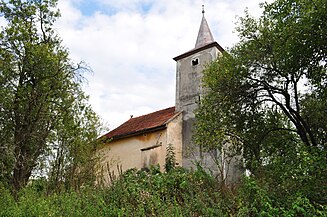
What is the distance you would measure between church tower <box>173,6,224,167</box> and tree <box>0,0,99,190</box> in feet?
30.9

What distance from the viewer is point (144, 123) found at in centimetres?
2423

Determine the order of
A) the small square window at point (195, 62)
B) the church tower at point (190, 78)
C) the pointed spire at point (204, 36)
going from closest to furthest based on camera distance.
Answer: the church tower at point (190, 78) → the small square window at point (195, 62) → the pointed spire at point (204, 36)

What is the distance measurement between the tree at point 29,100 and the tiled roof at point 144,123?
27.5ft

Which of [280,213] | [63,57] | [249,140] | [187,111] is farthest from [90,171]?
[187,111]

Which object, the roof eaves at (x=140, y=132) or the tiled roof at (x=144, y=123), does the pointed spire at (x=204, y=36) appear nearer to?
the tiled roof at (x=144, y=123)

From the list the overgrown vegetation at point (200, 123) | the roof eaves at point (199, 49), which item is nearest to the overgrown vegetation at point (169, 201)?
the overgrown vegetation at point (200, 123)

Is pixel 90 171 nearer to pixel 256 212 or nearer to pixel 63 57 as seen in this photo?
pixel 63 57

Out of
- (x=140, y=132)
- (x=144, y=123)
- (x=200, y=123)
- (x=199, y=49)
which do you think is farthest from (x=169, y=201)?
(x=199, y=49)

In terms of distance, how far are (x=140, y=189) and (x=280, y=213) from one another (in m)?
3.58

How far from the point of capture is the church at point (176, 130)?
21.3 meters

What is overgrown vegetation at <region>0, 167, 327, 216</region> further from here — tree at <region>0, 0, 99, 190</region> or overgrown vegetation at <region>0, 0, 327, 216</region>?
tree at <region>0, 0, 99, 190</region>

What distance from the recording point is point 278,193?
743 centimetres

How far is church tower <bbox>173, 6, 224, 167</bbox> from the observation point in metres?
22.3

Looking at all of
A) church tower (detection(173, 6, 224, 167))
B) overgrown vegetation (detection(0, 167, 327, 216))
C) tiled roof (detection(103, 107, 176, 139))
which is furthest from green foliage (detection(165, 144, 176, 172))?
overgrown vegetation (detection(0, 167, 327, 216))
